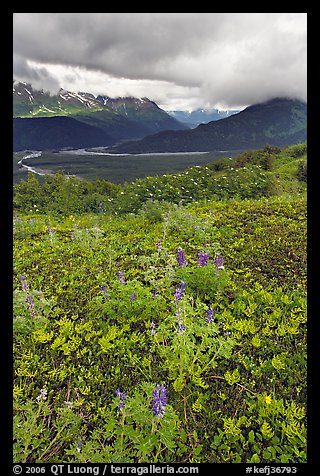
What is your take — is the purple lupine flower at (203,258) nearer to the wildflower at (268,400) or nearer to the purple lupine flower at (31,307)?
the wildflower at (268,400)

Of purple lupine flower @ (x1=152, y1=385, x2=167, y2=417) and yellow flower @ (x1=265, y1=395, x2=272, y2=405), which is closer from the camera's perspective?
purple lupine flower @ (x1=152, y1=385, x2=167, y2=417)

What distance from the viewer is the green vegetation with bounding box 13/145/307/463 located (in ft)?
9.62

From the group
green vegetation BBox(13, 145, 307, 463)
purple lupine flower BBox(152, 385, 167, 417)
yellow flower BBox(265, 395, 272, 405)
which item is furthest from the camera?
yellow flower BBox(265, 395, 272, 405)

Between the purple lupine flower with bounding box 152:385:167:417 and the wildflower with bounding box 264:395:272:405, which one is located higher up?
the purple lupine flower with bounding box 152:385:167:417

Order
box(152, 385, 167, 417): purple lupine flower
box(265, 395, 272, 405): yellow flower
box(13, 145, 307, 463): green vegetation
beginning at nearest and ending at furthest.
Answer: box(152, 385, 167, 417): purple lupine flower < box(13, 145, 307, 463): green vegetation < box(265, 395, 272, 405): yellow flower

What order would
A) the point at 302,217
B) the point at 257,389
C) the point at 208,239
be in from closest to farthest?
the point at 257,389, the point at 208,239, the point at 302,217

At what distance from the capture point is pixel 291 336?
4.20 meters

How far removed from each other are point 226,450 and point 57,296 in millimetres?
3627

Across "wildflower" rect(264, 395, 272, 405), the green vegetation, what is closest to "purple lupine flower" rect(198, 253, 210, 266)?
the green vegetation

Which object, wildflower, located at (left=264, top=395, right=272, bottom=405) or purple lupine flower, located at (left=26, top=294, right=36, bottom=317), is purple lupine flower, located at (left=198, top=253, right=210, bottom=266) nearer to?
wildflower, located at (left=264, top=395, right=272, bottom=405)

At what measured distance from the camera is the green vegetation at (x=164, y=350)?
9.62ft
